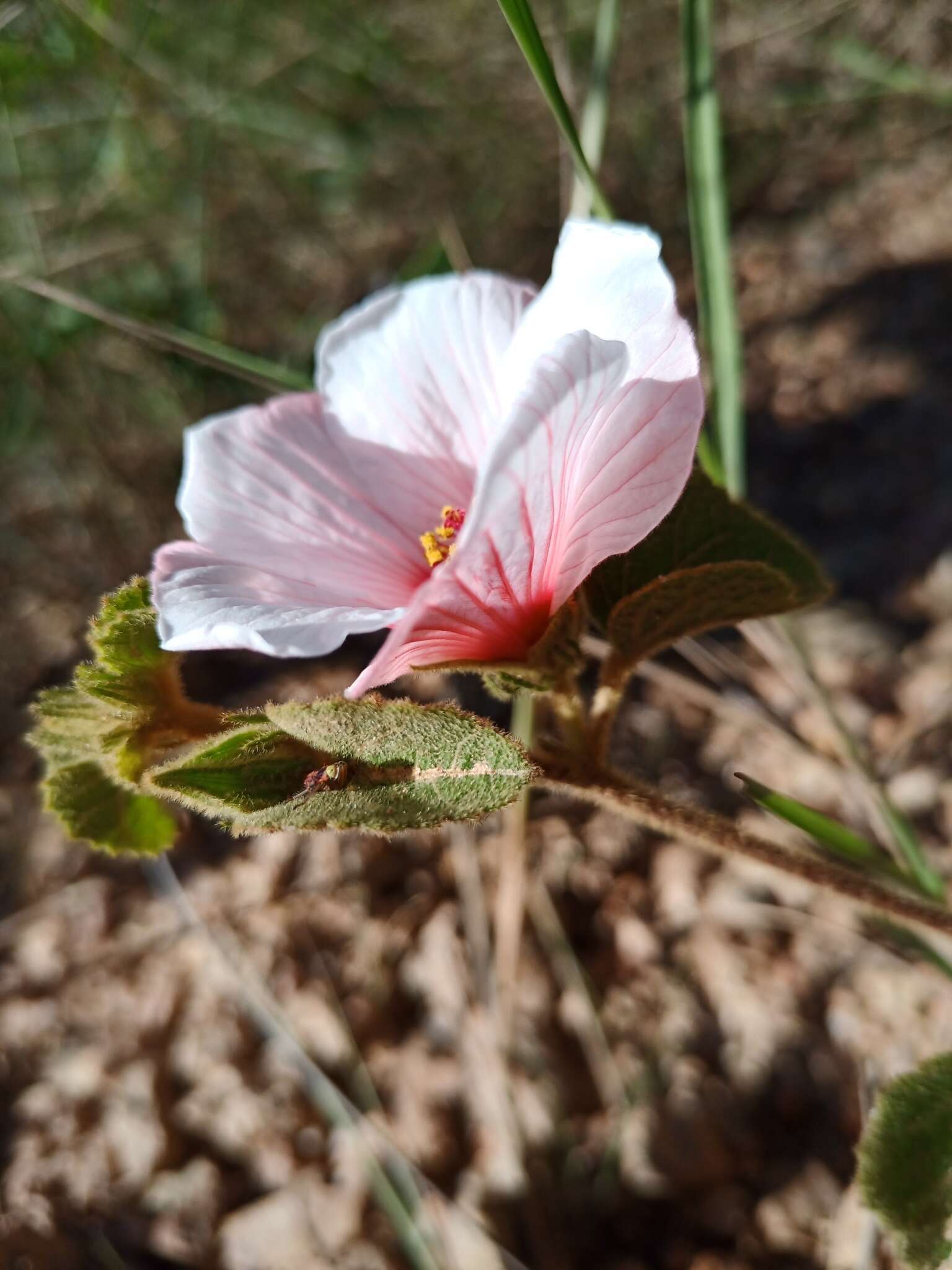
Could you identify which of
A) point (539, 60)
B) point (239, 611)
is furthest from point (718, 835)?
point (539, 60)

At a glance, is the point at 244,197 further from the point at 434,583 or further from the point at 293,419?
the point at 434,583

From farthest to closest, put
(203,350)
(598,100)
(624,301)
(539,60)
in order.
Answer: (598,100), (203,350), (539,60), (624,301)

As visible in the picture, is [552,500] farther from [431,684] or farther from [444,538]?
[431,684]

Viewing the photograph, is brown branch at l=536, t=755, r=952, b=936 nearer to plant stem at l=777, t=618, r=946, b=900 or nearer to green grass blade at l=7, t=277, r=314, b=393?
plant stem at l=777, t=618, r=946, b=900

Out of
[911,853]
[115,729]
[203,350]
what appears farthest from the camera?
[203,350]

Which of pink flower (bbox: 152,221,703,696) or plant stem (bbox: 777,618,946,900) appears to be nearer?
pink flower (bbox: 152,221,703,696)

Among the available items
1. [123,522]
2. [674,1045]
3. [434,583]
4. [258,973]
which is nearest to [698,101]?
[434,583]

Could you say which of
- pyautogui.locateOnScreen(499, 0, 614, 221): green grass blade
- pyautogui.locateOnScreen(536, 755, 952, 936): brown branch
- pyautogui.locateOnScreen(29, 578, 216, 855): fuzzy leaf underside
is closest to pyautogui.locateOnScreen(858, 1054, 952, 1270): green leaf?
pyautogui.locateOnScreen(536, 755, 952, 936): brown branch

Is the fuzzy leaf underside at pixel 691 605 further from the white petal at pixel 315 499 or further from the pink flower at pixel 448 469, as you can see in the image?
the white petal at pixel 315 499
